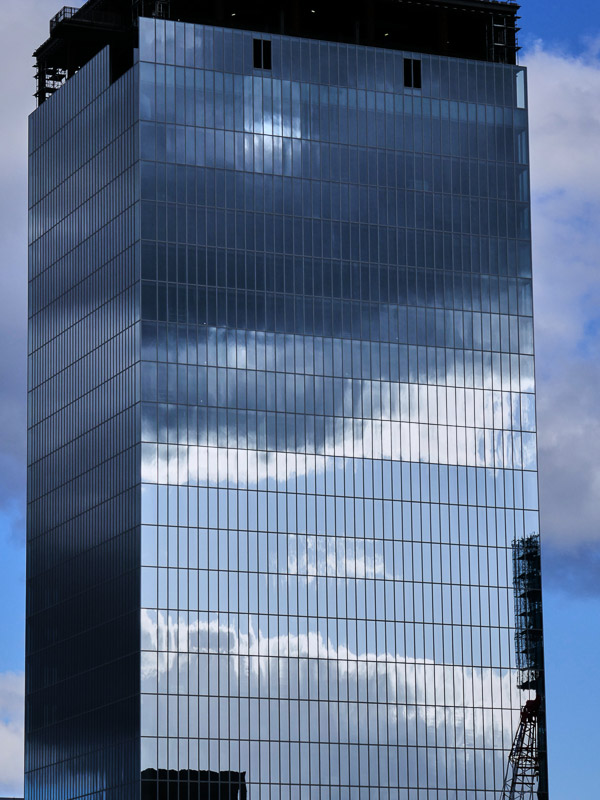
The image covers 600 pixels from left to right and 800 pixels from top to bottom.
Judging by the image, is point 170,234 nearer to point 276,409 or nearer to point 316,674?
point 276,409

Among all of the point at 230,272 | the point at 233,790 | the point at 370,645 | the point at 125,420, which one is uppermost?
the point at 230,272

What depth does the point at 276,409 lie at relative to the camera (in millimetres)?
199000

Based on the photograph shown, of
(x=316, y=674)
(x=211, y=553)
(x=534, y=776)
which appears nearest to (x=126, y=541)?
(x=211, y=553)

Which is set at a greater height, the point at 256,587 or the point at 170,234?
the point at 170,234

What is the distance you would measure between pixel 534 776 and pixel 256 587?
28739 mm

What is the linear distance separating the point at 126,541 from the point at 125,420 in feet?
33.2

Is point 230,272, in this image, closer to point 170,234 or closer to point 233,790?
point 170,234

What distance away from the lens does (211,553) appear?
193 meters

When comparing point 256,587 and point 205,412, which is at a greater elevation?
point 205,412

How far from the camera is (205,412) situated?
642ft

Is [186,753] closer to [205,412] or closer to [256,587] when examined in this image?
[256,587]

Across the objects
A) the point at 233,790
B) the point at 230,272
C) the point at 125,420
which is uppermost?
the point at 230,272

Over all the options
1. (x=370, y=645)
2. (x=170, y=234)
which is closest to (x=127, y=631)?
(x=370, y=645)

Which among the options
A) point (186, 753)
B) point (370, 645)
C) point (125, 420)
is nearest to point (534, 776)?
point (370, 645)
